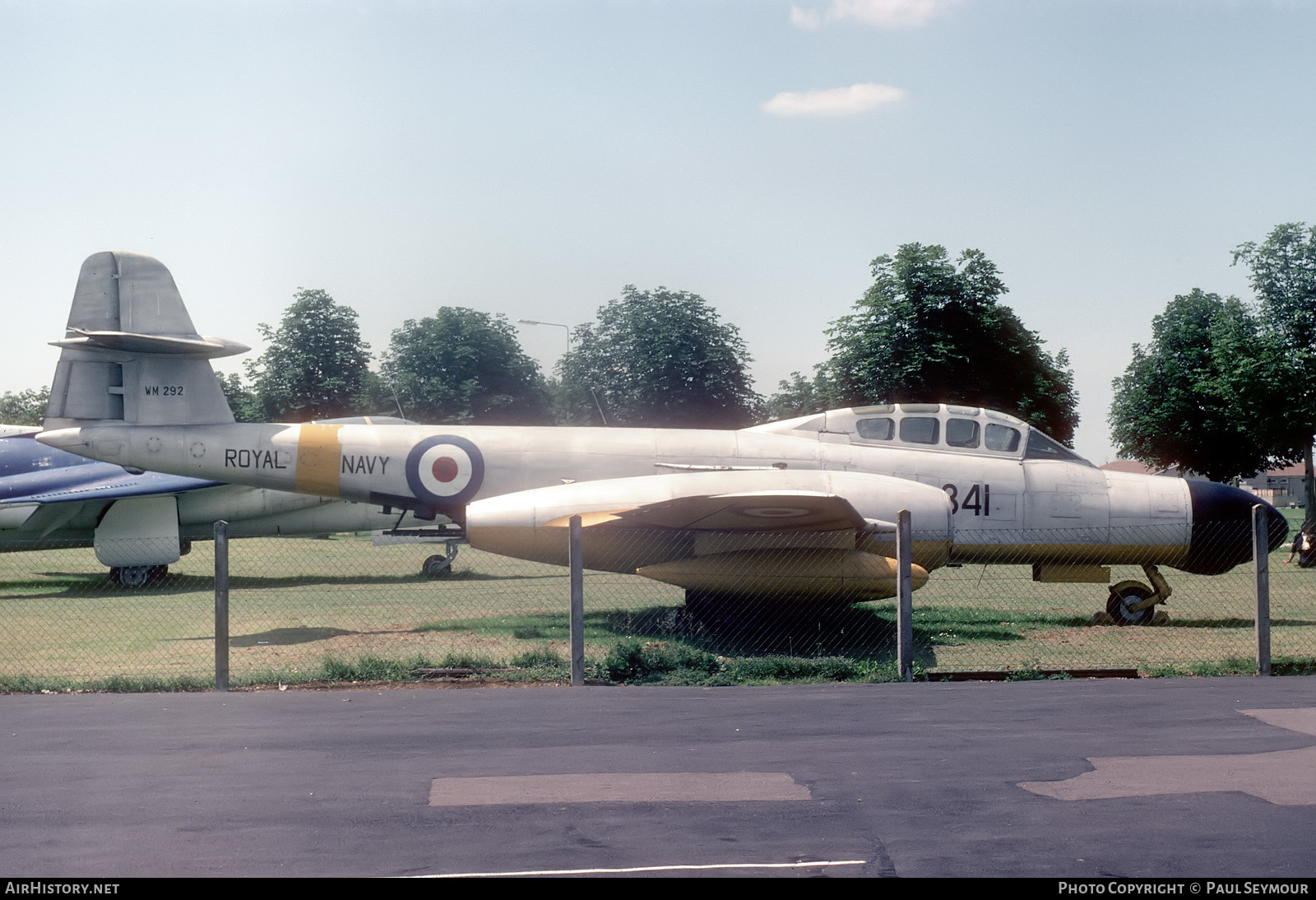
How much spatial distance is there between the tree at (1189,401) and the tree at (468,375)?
1199 inches

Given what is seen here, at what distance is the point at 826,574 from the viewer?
12.9 meters

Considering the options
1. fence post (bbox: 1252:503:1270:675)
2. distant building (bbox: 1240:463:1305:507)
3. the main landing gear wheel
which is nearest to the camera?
fence post (bbox: 1252:503:1270:675)

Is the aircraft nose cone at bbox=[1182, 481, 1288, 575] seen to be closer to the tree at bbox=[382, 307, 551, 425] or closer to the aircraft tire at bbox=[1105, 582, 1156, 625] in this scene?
the aircraft tire at bbox=[1105, 582, 1156, 625]

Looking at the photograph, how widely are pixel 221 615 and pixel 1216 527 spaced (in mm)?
12524

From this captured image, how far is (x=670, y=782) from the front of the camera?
652cm

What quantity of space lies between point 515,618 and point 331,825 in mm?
9603

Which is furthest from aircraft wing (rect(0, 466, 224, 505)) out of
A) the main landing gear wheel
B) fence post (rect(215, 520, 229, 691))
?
fence post (rect(215, 520, 229, 691))

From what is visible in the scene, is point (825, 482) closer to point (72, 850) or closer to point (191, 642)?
point (191, 642)

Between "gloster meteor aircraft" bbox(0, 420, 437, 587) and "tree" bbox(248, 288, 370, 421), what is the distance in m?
32.1

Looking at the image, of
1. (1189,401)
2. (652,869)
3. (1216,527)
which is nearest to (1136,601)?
(1216,527)

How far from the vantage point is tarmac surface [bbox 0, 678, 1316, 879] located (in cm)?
508

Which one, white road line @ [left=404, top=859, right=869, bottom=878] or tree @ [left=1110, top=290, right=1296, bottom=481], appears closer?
white road line @ [left=404, top=859, right=869, bottom=878]
